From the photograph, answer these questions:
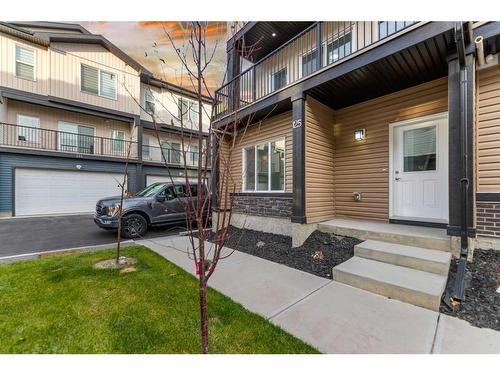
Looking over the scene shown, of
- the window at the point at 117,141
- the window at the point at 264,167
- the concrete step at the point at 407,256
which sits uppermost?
the window at the point at 117,141

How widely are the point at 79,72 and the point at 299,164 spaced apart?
1391 cm

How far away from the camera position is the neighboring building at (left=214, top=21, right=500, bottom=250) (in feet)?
11.6

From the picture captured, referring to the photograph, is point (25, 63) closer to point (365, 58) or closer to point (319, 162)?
point (319, 162)

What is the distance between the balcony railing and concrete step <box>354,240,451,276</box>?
13.7ft

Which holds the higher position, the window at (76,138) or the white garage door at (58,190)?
the window at (76,138)

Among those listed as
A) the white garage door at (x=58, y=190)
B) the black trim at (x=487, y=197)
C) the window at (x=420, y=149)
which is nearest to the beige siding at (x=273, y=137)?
the window at (x=420, y=149)

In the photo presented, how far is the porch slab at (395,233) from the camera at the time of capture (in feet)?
11.9

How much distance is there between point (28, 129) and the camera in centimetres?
1122

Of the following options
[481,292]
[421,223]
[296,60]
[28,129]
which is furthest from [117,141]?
[481,292]

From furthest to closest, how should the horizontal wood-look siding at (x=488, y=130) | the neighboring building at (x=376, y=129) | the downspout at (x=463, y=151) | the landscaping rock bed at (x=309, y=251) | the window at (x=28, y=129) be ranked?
1. the window at (x=28, y=129)
2. the landscaping rock bed at (x=309, y=251)
3. the horizontal wood-look siding at (x=488, y=130)
4. the neighboring building at (x=376, y=129)
5. the downspout at (x=463, y=151)

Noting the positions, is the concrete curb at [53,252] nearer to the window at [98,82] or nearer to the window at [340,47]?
the window at [340,47]

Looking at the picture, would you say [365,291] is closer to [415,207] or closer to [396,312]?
[396,312]

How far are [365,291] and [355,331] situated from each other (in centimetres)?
101

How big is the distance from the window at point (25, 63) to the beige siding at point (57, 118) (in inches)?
54.1
